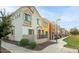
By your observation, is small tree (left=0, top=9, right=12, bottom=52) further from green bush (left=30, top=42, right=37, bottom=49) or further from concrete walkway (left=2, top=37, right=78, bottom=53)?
green bush (left=30, top=42, right=37, bottom=49)

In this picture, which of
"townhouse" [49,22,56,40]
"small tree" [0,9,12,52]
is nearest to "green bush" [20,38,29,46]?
"small tree" [0,9,12,52]

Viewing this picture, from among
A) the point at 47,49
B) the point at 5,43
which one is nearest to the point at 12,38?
the point at 5,43

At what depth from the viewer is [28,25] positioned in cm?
245

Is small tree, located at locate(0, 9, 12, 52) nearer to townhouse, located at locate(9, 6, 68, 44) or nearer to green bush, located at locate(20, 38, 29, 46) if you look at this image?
townhouse, located at locate(9, 6, 68, 44)

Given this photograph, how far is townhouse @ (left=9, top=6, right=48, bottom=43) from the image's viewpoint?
244 cm

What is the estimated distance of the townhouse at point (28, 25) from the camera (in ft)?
8.00

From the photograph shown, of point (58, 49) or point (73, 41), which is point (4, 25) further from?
point (73, 41)

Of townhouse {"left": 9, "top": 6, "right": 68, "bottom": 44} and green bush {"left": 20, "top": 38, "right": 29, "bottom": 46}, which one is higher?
townhouse {"left": 9, "top": 6, "right": 68, "bottom": 44}

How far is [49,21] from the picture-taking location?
96.6 inches

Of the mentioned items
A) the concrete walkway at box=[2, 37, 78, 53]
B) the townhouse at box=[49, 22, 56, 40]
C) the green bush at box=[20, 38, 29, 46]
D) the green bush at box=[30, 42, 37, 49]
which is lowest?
the concrete walkway at box=[2, 37, 78, 53]

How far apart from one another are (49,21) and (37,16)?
157 mm

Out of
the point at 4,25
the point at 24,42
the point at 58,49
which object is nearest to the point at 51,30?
the point at 58,49

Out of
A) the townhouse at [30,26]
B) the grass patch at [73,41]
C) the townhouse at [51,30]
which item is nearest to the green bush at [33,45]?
the townhouse at [30,26]

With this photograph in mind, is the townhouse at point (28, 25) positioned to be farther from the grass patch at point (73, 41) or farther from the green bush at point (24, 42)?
the grass patch at point (73, 41)
